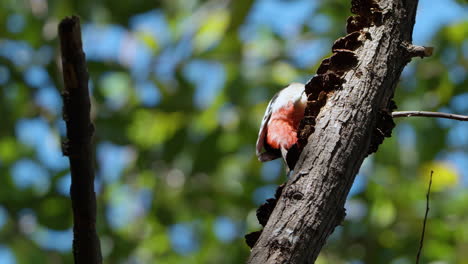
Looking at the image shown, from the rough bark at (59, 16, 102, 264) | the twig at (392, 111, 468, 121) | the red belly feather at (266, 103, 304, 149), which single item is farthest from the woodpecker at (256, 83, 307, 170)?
the rough bark at (59, 16, 102, 264)

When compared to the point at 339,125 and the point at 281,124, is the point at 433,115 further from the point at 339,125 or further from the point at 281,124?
the point at 281,124

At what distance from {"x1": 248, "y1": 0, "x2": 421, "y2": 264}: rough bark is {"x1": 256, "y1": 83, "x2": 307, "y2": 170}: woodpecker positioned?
1.05m

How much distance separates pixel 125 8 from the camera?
566 cm

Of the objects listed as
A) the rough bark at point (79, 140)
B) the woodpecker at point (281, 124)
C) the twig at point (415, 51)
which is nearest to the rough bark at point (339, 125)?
the twig at point (415, 51)

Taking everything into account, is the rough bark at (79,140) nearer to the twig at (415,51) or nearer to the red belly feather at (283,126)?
the twig at (415,51)

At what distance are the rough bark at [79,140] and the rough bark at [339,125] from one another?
1.57 feet

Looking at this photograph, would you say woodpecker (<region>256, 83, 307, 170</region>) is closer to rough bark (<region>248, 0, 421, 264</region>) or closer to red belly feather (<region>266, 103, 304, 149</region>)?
red belly feather (<region>266, 103, 304, 149</region>)

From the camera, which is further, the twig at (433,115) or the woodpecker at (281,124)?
the woodpecker at (281,124)

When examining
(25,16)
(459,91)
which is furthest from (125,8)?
(459,91)

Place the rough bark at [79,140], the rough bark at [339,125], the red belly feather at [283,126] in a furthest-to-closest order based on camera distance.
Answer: the red belly feather at [283,126] < the rough bark at [339,125] < the rough bark at [79,140]

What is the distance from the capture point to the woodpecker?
3381mm

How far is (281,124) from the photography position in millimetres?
3467

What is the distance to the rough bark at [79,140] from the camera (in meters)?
1.52

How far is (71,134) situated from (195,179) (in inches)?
166
